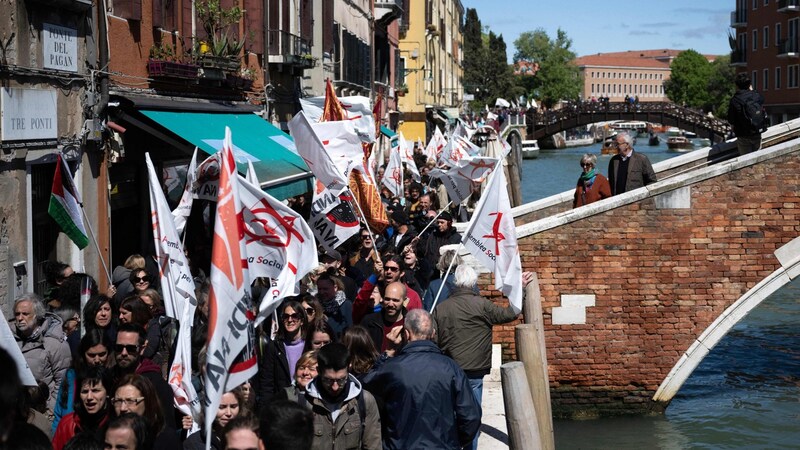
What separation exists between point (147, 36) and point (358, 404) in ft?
27.2

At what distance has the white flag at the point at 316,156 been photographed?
34.9ft

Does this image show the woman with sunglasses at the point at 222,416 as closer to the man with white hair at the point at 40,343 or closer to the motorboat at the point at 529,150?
the man with white hair at the point at 40,343

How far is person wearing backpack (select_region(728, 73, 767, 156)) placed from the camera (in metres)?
14.6

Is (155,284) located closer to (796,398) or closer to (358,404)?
(358,404)

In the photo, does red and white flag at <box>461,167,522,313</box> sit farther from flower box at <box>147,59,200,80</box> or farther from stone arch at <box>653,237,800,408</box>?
stone arch at <box>653,237,800,408</box>

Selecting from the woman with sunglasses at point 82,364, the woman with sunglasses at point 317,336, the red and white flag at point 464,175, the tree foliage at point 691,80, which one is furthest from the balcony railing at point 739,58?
the woman with sunglasses at point 82,364

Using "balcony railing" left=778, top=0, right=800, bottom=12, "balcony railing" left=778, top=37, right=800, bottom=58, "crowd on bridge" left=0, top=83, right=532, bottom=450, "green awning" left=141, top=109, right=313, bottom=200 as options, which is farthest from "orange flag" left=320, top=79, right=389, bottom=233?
"balcony railing" left=778, top=0, right=800, bottom=12

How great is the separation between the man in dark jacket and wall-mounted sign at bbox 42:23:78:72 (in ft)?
17.9

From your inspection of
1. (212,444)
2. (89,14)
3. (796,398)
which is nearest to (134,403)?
(212,444)

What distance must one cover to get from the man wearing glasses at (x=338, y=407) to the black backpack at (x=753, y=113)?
981 centimetres

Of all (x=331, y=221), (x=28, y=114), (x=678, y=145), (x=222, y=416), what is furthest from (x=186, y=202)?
(x=678, y=145)

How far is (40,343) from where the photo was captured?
7559mm

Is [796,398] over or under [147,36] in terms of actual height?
under

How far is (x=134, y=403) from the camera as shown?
563cm
